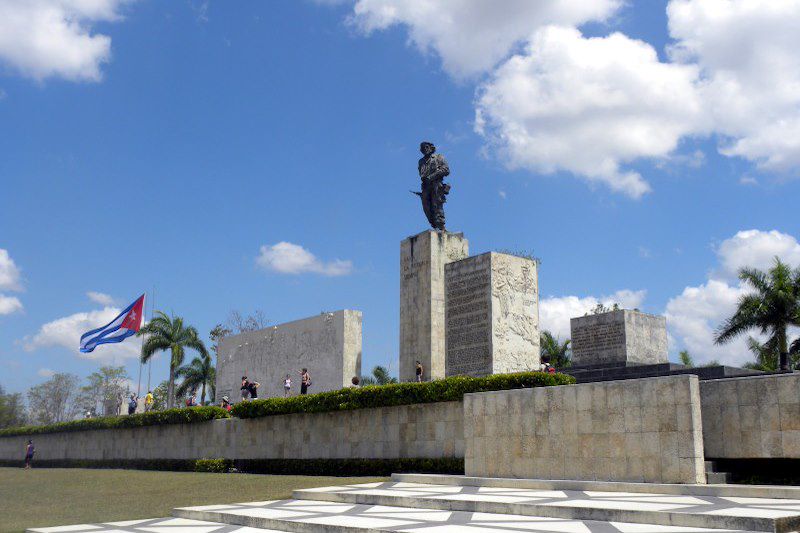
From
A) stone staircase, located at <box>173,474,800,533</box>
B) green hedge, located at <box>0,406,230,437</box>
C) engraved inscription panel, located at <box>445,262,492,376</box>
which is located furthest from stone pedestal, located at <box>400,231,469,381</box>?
stone staircase, located at <box>173,474,800,533</box>

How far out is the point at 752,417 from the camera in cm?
941

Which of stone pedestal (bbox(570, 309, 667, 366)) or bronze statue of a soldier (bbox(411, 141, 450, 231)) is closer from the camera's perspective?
bronze statue of a soldier (bbox(411, 141, 450, 231))

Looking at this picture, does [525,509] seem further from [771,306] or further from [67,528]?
[771,306]

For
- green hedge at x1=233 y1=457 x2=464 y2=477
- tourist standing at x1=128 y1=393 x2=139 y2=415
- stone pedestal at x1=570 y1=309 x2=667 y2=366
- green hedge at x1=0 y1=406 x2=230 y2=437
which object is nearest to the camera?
green hedge at x1=233 y1=457 x2=464 y2=477

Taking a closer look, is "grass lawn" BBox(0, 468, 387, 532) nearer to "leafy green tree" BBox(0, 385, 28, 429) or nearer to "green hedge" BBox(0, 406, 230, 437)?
"green hedge" BBox(0, 406, 230, 437)

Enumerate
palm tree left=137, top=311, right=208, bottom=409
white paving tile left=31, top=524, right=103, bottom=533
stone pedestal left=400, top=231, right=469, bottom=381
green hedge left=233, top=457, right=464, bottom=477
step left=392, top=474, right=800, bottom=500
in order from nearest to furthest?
white paving tile left=31, top=524, right=103, bottom=533 → step left=392, top=474, right=800, bottom=500 → green hedge left=233, top=457, right=464, bottom=477 → stone pedestal left=400, top=231, right=469, bottom=381 → palm tree left=137, top=311, right=208, bottom=409

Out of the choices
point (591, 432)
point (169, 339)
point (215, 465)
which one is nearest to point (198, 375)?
point (169, 339)

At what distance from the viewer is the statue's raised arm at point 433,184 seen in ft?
67.3

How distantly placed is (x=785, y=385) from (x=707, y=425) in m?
1.15

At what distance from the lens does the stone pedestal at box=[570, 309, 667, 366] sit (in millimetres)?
21516

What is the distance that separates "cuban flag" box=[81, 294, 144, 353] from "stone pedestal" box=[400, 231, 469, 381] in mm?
11987

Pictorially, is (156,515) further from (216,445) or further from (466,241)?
(466,241)

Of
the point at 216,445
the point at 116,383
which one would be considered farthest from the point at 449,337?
the point at 116,383

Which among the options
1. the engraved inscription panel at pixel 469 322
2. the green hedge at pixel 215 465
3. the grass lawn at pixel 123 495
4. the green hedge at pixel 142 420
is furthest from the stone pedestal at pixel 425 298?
the grass lawn at pixel 123 495
